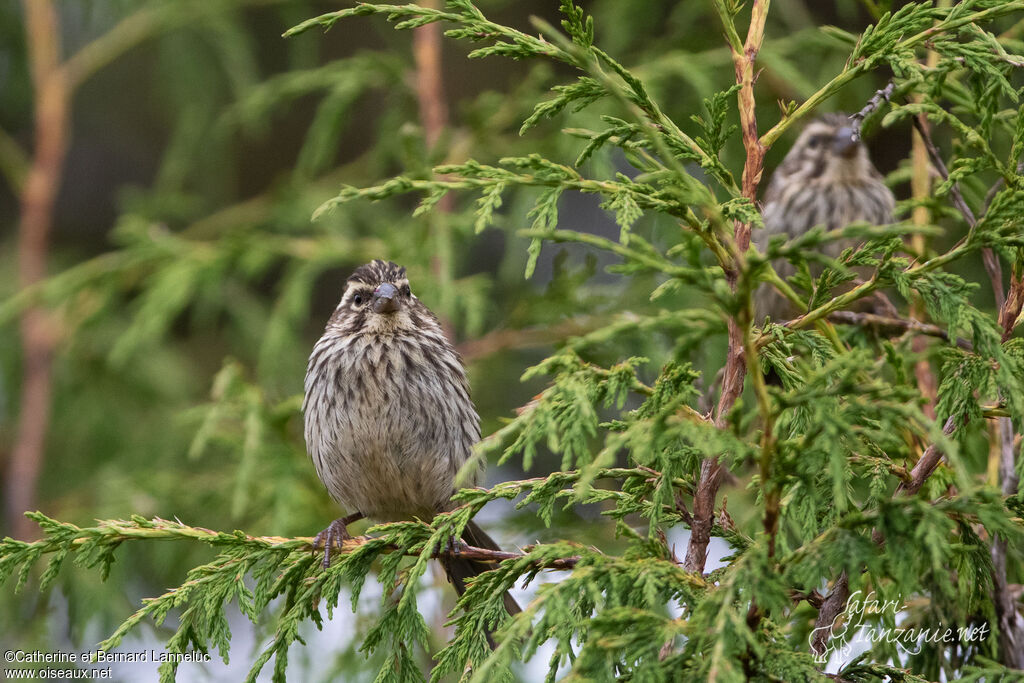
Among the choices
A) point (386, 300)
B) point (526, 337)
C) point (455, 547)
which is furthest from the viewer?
point (526, 337)

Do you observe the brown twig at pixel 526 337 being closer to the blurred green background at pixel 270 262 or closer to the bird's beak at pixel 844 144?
the blurred green background at pixel 270 262

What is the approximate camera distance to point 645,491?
8.11 ft

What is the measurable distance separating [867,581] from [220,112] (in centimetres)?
581

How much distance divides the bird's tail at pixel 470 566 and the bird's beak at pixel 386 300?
88cm

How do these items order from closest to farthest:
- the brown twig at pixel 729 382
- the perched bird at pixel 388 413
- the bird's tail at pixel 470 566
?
the brown twig at pixel 729 382
the bird's tail at pixel 470 566
the perched bird at pixel 388 413

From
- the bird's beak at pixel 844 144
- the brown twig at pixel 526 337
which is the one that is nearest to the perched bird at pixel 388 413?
the brown twig at pixel 526 337

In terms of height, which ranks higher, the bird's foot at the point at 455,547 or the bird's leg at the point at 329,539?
the bird's leg at the point at 329,539

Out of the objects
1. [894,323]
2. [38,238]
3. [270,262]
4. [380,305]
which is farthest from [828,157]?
[38,238]

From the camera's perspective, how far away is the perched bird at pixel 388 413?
12.8 feet

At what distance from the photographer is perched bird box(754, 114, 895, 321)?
5156mm

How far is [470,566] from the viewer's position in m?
3.77

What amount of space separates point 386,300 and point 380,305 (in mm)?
32

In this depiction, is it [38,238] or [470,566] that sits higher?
[38,238]

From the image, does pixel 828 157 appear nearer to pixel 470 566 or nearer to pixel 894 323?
pixel 894 323
